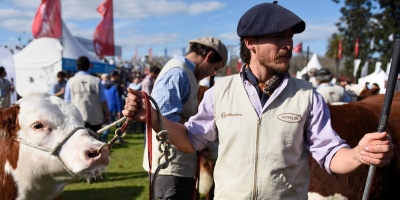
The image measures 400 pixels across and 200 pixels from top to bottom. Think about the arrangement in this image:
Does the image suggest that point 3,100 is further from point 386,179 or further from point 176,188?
point 386,179

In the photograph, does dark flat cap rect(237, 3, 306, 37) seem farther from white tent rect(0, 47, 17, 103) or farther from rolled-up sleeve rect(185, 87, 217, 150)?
white tent rect(0, 47, 17, 103)

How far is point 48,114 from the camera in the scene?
8.33 ft

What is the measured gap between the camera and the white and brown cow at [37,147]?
2.45m

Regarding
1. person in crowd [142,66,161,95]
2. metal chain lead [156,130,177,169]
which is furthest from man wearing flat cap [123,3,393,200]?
person in crowd [142,66,161,95]

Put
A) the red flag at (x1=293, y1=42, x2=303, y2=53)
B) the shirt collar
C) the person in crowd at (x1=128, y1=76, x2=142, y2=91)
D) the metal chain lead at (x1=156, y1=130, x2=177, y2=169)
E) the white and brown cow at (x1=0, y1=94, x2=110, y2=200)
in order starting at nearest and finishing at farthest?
1. the metal chain lead at (x1=156, y1=130, x2=177, y2=169)
2. the white and brown cow at (x1=0, y1=94, x2=110, y2=200)
3. the shirt collar
4. the person in crowd at (x1=128, y1=76, x2=142, y2=91)
5. the red flag at (x1=293, y1=42, x2=303, y2=53)

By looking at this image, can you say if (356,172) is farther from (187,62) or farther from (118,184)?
(118,184)

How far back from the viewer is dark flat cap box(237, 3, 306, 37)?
198cm

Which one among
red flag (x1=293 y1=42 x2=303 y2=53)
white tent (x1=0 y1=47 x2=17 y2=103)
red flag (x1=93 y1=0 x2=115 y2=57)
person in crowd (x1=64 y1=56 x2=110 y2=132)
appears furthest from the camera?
red flag (x1=293 y1=42 x2=303 y2=53)

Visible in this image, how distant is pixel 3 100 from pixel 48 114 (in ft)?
20.9

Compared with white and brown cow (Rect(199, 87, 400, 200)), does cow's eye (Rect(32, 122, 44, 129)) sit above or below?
above

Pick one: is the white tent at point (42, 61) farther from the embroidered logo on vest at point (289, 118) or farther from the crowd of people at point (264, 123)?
the embroidered logo on vest at point (289, 118)

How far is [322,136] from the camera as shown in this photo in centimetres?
202

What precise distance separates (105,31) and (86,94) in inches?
324

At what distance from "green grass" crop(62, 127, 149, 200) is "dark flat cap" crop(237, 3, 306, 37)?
4579 millimetres
